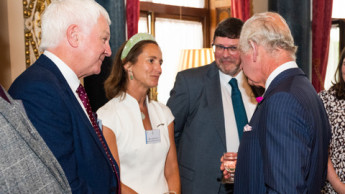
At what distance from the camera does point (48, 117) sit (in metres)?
1.35

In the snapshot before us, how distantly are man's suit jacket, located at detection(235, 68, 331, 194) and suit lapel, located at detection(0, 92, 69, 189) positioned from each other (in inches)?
37.7

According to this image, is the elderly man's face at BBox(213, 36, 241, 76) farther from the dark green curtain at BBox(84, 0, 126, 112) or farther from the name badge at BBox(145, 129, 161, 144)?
the dark green curtain at BBox(84, 0, 126, 112)

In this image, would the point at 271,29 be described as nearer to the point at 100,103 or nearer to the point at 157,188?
the point at 157,188

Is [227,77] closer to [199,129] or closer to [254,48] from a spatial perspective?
[199,129]

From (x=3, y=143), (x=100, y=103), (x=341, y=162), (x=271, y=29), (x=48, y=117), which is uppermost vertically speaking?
(x=271, y=29)

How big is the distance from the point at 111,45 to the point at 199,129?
5.01ft

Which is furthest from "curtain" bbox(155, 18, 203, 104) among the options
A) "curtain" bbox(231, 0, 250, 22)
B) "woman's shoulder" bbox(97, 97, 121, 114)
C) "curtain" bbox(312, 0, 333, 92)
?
"woman's shoulder" bbox(97, 97, 121, 114)

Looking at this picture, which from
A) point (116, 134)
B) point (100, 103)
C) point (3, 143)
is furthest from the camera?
point (100, 103)

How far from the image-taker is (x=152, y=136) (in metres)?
2.37

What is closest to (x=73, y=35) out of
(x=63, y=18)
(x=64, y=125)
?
(x=63, y=18)

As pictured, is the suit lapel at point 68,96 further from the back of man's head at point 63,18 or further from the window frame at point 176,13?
the window frame at point 176,13

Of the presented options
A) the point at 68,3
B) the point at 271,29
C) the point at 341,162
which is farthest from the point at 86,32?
the point at 341,162

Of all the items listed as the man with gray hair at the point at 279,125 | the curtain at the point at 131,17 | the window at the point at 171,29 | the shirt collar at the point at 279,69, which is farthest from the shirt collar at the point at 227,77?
the window at the point at 171,29

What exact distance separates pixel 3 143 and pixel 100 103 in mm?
3160
